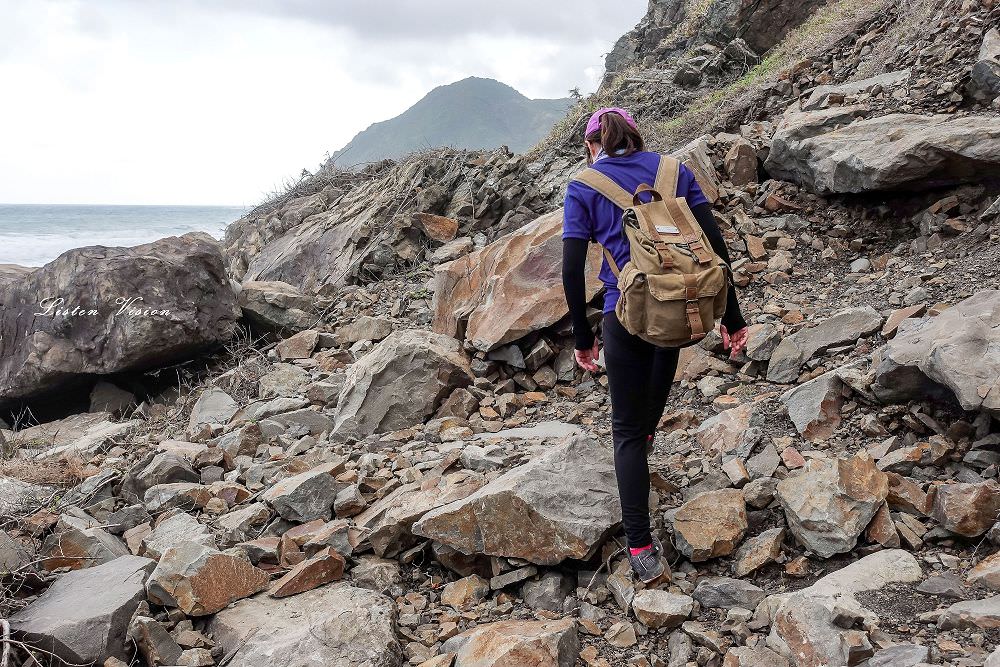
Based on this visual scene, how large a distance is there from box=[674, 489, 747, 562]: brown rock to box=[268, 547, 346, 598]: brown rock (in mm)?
1472

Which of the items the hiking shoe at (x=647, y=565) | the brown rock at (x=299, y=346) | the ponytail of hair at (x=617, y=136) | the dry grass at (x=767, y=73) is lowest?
the hiking shoe at (x=647, y=565)

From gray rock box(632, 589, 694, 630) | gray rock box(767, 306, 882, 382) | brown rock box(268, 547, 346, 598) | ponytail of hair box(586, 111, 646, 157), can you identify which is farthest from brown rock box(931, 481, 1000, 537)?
brown rock box(268, 547, 346, 598)

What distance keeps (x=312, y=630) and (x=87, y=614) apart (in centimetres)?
85

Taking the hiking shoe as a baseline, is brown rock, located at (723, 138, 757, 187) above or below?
above

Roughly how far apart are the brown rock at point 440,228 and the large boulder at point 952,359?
5.70 metres

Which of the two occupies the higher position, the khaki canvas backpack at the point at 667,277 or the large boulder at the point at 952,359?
the khaki canvas backpack at the point at 667,277

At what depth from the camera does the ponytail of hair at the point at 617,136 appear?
8.71 feet

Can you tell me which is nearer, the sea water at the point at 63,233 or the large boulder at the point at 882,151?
the large boulder at the point at 882,151

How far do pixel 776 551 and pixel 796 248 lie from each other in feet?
11.6

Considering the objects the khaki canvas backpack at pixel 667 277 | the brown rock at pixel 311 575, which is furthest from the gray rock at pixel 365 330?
the khaki canvas backpack at pixel 667 277

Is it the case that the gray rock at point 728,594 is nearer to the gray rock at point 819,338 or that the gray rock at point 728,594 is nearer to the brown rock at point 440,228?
the gray rock at point 819,338

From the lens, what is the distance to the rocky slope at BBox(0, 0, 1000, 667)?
8.01ft

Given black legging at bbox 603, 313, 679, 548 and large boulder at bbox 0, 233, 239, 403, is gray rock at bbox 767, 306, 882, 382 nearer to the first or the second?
black legging at bbox 603, 313, 679, 548

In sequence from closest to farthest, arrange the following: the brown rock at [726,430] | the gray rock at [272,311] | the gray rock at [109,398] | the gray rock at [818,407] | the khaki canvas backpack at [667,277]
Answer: the khaki canvas backpack at [667,277]
the gray rock at [818,407]
the brown rock at [726,430]
the gray rock at [109,398]
the gray rock at [272,311]
